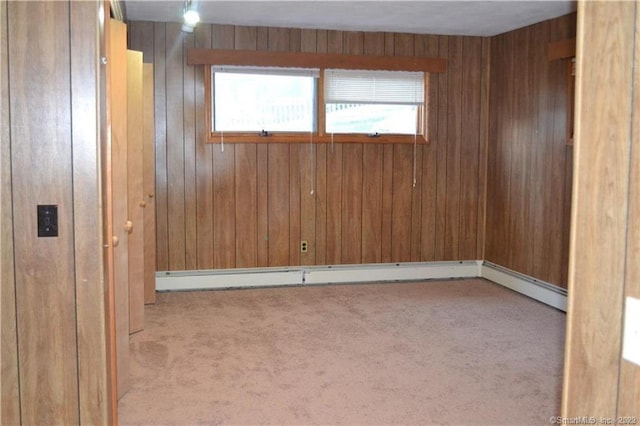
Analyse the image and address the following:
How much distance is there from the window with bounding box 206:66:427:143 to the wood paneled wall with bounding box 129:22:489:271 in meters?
0.11

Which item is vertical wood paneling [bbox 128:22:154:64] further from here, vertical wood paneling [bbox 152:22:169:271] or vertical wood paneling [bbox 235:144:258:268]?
vertical wood paneling [bbox 235:144:258:268]

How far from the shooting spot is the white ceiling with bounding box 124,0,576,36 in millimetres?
4910

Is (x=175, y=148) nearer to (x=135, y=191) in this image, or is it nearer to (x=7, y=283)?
(x=135, y=191)

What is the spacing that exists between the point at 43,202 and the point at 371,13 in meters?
3.89

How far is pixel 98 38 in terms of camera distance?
6.39ft

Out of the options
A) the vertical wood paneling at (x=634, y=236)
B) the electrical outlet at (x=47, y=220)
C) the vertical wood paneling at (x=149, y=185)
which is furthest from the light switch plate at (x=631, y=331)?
the vertical wood paneling at (x=149, y=185)

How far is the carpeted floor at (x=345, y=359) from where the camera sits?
3260 mm

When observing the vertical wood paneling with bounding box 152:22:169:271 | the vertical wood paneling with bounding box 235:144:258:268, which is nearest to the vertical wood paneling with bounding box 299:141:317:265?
the vertical wood paneling with bounding box 235:144:258:268

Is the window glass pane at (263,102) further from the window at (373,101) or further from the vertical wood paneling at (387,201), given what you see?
the vertical wood paneling at (387,201)

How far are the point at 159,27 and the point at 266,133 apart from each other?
131 cm

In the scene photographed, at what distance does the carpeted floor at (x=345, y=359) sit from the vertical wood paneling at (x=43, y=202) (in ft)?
4.09

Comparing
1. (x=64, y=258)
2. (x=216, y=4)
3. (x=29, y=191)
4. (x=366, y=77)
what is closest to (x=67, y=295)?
(x=64, y=258)

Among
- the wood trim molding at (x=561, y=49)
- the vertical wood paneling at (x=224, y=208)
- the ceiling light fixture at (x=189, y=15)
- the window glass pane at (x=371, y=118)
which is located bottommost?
the vertical wood paneling at (x=224, y=208)

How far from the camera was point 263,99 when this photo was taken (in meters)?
5.93
